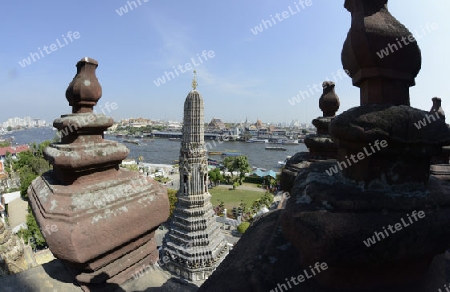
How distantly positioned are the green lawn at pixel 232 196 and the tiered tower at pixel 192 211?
11.3m

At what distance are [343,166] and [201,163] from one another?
→ 1297cm

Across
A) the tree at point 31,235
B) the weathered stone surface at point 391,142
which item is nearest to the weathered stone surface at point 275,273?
the weathered stone surface at point 391,142

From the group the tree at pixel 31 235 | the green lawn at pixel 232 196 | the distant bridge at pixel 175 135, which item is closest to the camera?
the tree at pixel 31 235

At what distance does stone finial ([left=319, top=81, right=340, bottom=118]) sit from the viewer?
3381mm

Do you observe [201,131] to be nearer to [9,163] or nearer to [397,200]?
[397,200]

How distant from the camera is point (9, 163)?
3991 cm

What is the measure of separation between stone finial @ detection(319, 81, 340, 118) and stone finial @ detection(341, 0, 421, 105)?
2188 millimetres

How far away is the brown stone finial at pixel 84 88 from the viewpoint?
207 centimetres

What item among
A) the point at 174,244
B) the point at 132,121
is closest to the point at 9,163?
the point at 174,244

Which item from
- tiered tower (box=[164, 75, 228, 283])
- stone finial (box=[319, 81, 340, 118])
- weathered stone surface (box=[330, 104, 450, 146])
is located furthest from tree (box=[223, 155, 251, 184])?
weathered stone surface (box=[330, 104, 450, 146])

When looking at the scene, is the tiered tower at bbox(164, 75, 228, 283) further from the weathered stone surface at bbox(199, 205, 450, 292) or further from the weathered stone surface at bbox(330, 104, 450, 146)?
the weathered stone surface at bbox(330, 104, 450, 146)

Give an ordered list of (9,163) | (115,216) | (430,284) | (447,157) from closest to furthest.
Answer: (430,284) < (115,216) < (447,157) < (9,163)

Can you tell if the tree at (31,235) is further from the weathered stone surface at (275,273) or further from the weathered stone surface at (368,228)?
the weathered stone surface at (368,228)

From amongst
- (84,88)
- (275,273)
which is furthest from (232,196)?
(275,273)
